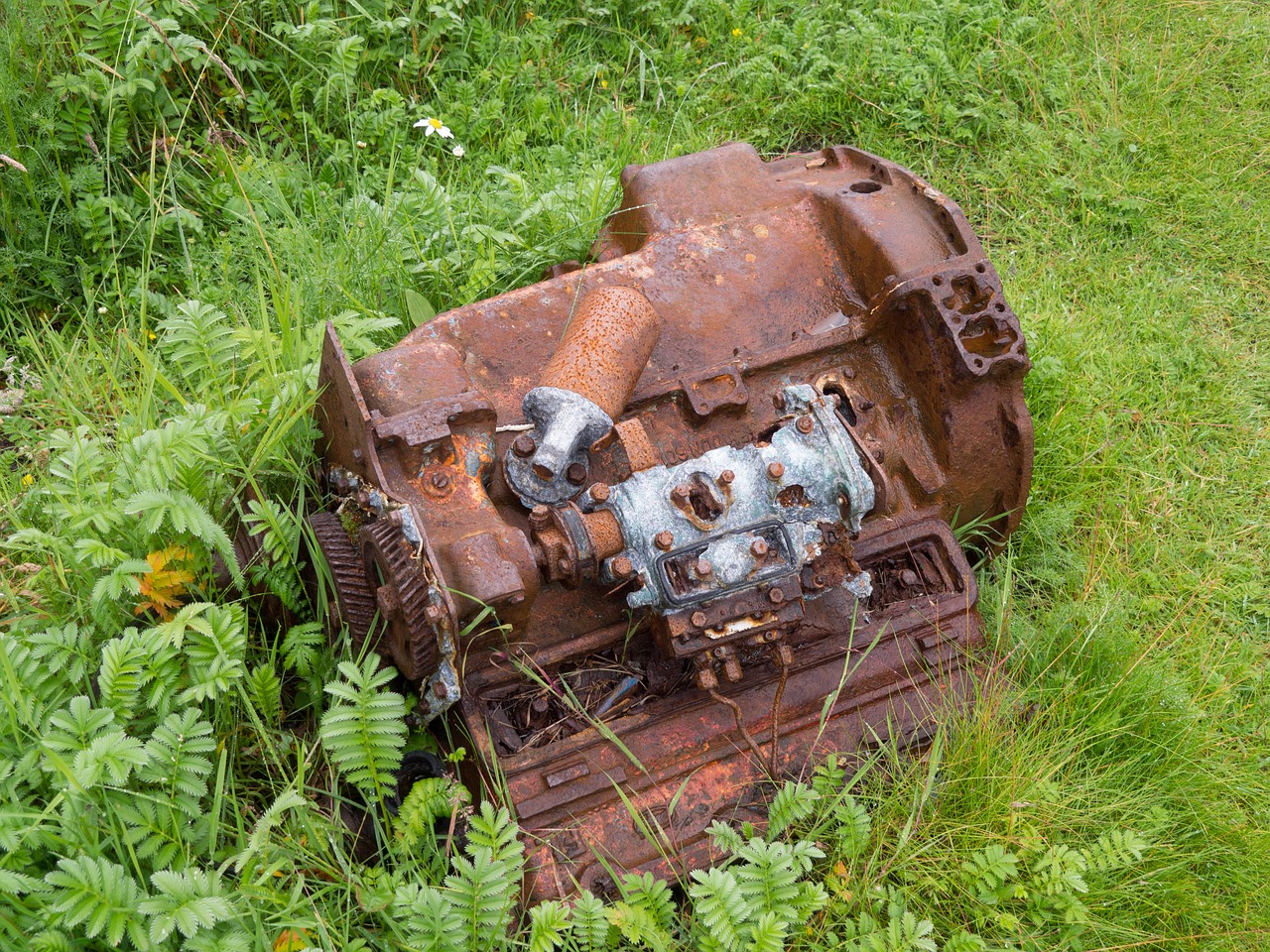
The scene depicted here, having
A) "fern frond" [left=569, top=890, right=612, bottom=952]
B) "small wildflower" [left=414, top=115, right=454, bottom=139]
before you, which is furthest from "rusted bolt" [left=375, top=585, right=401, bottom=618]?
"small wildflower" [left=414, top=115, right=454, bottom=139]

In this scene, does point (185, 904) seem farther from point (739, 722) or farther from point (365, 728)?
point (739, 722)

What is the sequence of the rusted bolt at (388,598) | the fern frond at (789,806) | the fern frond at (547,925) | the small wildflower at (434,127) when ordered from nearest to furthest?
the fern frond at (547,925) → the rusted bolt at (388,598) → the fern frond at (789,806) → the small wildflower at (434,127)

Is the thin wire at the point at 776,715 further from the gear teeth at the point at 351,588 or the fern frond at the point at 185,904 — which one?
the fern frond at the point at 185,904

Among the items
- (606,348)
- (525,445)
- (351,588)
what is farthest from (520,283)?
(351,588)

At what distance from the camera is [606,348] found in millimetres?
2830

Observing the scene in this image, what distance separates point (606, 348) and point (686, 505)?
47 cm

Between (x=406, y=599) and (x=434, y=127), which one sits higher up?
(x=434, y=127)

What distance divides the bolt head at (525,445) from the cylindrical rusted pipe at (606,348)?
0.15m

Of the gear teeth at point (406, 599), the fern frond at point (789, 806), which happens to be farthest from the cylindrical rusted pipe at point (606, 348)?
the fern frond at point (789, 806)

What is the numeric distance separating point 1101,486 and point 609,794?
213cm

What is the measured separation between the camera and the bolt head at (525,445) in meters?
2.72

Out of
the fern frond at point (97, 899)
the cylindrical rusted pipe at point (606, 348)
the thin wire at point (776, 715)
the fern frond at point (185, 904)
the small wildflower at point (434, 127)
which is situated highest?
the small wildflower at point (434, 127)

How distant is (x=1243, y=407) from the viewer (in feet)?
13.4

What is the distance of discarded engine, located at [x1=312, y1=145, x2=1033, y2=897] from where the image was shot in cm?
261
